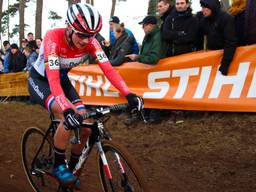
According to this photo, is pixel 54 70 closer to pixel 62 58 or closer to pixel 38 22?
pixel 62 58

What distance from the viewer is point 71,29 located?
4500mm

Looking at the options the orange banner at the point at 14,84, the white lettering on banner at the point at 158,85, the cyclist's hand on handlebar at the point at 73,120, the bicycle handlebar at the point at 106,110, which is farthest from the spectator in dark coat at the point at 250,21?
the orange banner at the point at 14,84

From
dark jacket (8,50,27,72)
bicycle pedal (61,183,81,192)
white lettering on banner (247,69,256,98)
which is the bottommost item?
dark jacket (8,50,27,72)

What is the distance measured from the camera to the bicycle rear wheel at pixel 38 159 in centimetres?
520

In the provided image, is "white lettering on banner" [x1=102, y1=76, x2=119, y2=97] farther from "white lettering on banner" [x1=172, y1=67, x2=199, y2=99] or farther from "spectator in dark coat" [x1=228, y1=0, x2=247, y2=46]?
"spectator in dark coat" [x1=228, y1=0, x2=247, y2=46]

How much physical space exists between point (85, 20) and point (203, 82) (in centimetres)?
398

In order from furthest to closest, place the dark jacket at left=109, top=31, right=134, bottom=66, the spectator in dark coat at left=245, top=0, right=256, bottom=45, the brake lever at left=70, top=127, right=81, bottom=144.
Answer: the dark jacket at left=109, top=31, right=134, bottom=66 → the spectator in dark coat at left=245, top=0, right=256, bottom=45 → the brake lever at left=70, top=127, right=81, bottom=144

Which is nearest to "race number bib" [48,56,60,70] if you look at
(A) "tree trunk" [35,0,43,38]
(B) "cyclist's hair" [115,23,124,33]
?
(B) "cyclist's hair" [115,23,124,33]

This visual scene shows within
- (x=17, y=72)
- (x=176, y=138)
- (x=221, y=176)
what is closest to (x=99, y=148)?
(x=221, y=176)

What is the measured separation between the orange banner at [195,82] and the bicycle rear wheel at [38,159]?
133 inches

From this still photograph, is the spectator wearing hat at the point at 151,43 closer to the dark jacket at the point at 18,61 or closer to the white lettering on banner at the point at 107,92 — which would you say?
the white lettering on banner at the point at 107,92

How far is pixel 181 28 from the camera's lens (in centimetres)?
788

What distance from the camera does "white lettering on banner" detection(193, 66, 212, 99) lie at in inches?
298

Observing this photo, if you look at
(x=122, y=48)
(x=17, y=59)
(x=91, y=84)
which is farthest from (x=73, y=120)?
(x=17, y=59)
